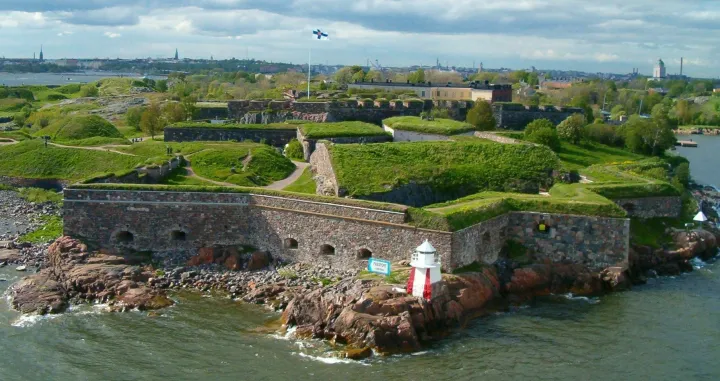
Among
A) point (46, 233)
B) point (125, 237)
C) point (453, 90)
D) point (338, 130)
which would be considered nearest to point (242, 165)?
point (338, 130)

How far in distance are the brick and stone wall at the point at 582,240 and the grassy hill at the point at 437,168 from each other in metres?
5.20

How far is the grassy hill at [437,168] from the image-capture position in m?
32.5

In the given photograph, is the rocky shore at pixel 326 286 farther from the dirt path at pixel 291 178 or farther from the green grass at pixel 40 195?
the green grass at pixel 40 195

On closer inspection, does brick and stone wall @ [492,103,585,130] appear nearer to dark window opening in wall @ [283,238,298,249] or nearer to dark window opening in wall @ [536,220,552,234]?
dark window opening in wall @ [536,220,552,234]

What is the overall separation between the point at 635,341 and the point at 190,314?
13168mm

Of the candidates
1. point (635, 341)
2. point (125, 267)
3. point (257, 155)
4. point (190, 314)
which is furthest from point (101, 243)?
point (635, 341)

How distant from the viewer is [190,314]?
82.6 feet

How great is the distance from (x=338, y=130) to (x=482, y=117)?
35.3 ft

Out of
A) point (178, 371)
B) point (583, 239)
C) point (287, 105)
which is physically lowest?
point (178, 371)

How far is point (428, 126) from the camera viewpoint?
42.1m

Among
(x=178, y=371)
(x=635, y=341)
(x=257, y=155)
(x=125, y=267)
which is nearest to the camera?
(x=178, y=371)

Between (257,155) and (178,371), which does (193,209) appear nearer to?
(257,155)

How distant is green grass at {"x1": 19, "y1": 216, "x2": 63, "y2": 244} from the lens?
105ft

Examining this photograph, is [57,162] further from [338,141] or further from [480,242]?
[480,242]
